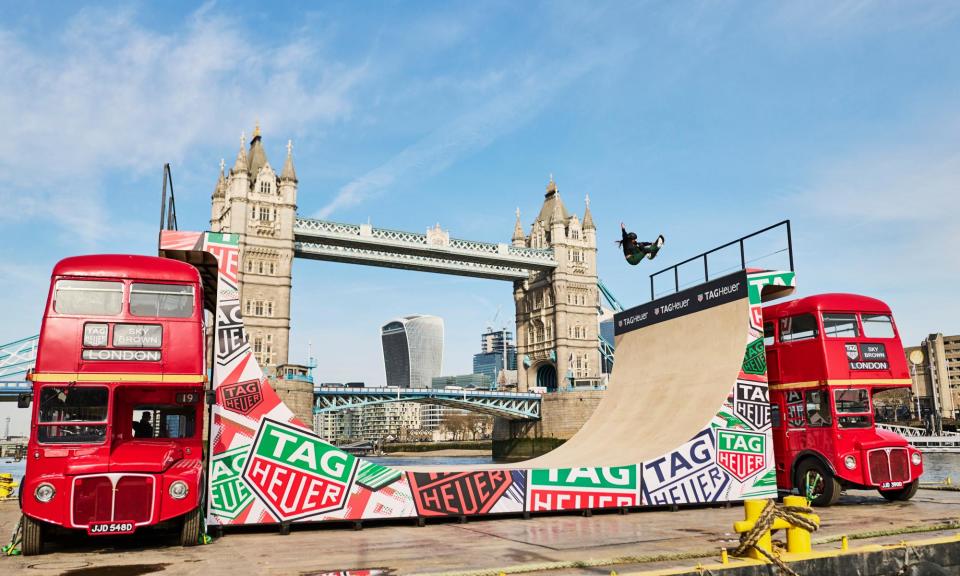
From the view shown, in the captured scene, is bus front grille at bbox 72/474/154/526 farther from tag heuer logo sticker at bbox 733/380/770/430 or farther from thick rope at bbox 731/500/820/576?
tag heuer logo sticker at bbox 733/380/770/430

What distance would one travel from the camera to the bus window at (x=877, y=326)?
17.2m

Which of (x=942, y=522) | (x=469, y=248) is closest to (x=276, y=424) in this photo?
(x=942, y=522)

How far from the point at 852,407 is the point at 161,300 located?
1588 centimetres

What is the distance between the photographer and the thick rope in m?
8.70

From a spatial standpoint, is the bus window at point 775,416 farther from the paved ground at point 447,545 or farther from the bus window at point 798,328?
the paved ground at point 447,545

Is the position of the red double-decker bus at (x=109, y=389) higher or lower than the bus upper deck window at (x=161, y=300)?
lower

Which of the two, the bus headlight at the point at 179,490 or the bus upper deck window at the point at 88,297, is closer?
the bus headlight at the point at 179,490

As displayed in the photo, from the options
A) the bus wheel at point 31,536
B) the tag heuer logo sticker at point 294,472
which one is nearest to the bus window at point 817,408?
the tag heuer logo sticker at point 294,472

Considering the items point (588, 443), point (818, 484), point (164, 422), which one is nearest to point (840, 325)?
point (818, 484)

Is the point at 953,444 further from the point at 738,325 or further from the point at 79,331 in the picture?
the point at 79,331

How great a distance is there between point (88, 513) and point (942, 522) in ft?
49.3

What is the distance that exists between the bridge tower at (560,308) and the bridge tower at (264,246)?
39291 mm

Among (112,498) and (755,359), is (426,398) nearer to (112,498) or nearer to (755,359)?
(755,359)

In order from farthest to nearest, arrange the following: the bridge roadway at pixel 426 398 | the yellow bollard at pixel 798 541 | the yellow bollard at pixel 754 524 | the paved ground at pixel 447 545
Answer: the bridge roadway at pixel 426 398, the paved ground at pixel 447 545, the yellow bollard at pixel 798 541, the yellow bollard at pixel 754 524
